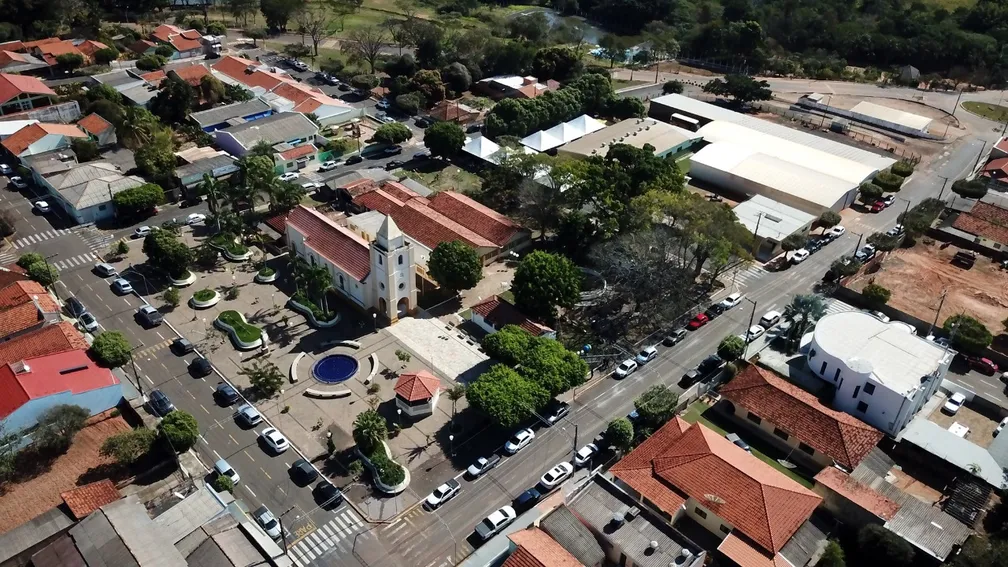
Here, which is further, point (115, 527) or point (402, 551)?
point (402, 551)

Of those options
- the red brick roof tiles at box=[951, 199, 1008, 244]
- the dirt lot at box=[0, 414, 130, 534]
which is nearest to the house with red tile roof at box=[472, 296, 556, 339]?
the dirt lot at box=[0, 414, 130, 534]

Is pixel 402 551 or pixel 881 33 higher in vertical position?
pixel 881 33

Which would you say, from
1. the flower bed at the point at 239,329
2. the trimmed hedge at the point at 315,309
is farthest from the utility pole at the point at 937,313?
the flower bed at the point at 239,329

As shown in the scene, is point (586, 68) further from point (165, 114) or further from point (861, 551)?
point (861, 551)

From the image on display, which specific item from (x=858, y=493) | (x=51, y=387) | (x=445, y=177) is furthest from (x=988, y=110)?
(x=51, y=387)

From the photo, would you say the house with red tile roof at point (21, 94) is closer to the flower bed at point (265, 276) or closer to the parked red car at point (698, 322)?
the flower bed at point (265, 276)

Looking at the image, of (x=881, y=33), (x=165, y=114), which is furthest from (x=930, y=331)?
(x=881, y=33)

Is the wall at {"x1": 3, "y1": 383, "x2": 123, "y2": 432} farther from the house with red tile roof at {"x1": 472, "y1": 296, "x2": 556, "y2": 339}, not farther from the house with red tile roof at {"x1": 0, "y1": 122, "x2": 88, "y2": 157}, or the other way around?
the house with red tile roof at {"x1": 0, "y1": 122, "x2": 88, "y2": 157}
